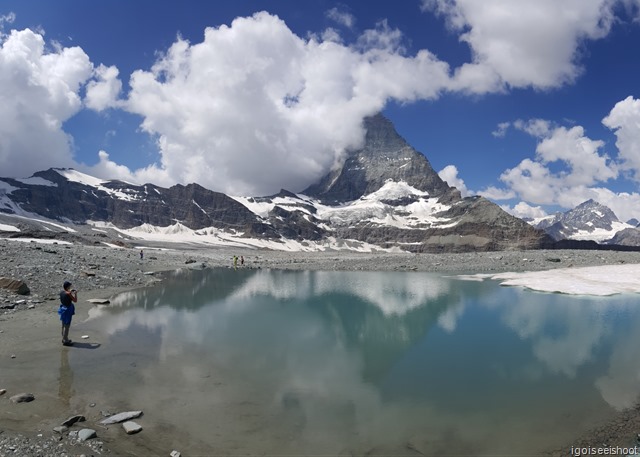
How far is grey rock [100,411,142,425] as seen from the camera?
992 centimetres

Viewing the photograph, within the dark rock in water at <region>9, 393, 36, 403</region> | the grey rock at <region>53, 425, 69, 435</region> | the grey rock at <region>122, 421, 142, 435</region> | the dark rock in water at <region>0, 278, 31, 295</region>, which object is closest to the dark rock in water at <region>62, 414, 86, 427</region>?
the grey rock at <region>53, 425, 69, 435</region>

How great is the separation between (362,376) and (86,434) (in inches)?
351

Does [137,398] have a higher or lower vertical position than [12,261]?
lower

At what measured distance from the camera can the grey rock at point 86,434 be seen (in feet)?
29.3

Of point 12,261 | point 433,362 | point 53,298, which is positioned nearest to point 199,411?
point 433,362

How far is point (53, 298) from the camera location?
79.9 ft

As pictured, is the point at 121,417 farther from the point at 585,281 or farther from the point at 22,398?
the point at 585,281

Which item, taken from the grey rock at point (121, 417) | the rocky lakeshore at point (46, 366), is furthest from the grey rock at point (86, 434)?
the grey rock at point (121, 417)

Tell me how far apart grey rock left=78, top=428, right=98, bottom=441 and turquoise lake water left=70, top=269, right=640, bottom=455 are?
122 centimetres

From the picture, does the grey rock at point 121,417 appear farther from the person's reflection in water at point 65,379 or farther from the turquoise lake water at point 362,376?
the person's reflection in water at point 65,379

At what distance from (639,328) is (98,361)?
27.7m

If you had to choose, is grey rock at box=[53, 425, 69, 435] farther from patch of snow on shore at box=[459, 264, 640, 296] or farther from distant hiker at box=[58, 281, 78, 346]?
patch of snow on shore at box=[459, 264, 640, 296]

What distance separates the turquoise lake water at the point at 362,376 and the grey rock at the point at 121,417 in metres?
0.26

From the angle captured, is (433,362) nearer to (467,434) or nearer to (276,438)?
(467,434)
